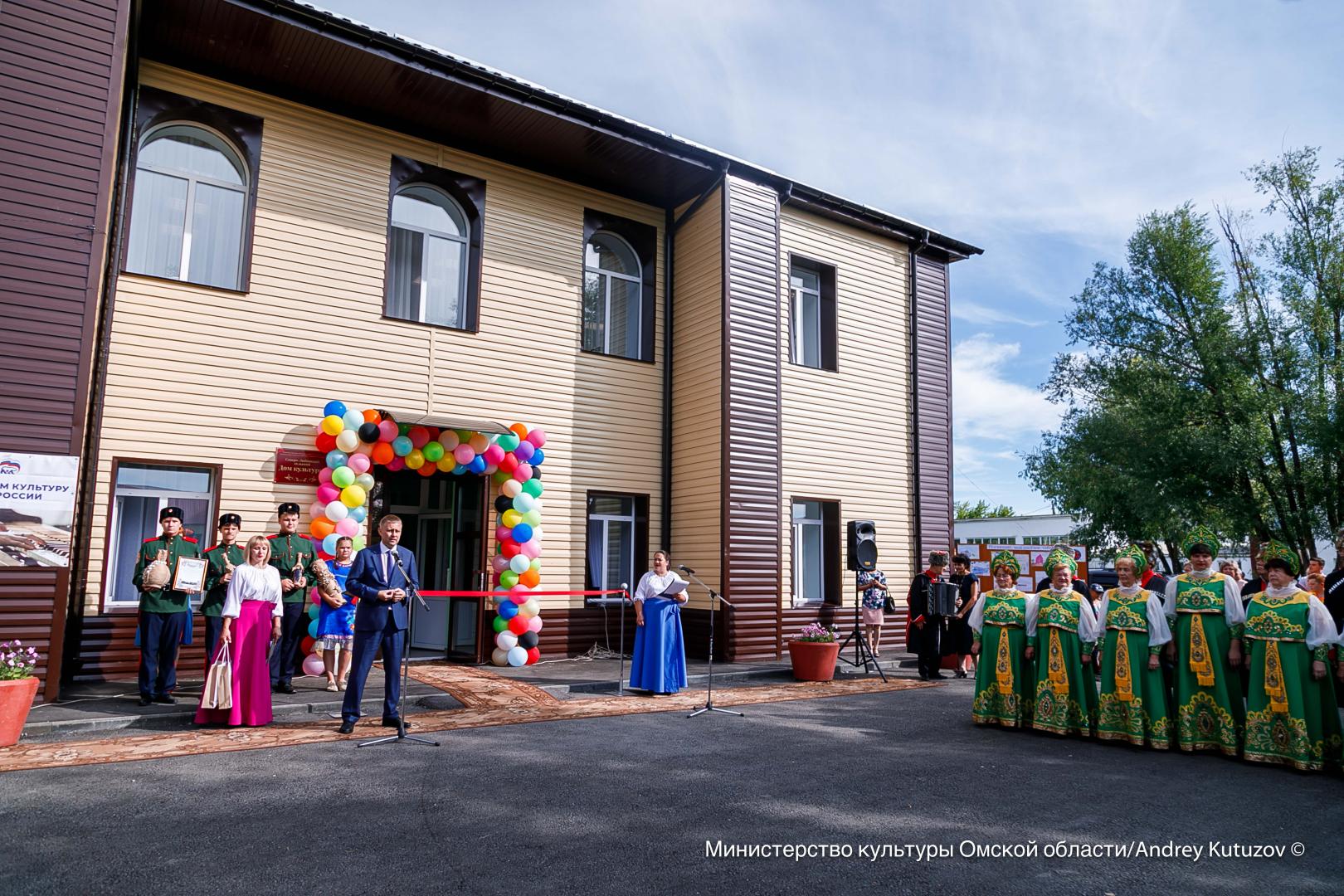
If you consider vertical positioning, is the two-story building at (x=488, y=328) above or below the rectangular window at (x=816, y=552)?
above

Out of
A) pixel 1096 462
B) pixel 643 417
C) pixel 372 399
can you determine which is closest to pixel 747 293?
pixel 643 417

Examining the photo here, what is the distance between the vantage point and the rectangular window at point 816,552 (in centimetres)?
1457

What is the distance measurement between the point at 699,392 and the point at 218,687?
8.03 m

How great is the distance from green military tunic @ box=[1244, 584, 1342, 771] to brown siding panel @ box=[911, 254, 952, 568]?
847cm

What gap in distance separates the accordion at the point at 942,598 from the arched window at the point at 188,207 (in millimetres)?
9780

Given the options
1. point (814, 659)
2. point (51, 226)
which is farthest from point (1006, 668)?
point (51, 226)

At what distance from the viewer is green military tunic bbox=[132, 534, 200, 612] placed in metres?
8.29

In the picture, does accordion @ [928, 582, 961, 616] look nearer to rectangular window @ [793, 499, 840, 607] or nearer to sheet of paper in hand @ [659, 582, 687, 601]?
rectangular window @ [793, 499, 840, 607]

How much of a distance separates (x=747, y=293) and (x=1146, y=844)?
989 centimetres

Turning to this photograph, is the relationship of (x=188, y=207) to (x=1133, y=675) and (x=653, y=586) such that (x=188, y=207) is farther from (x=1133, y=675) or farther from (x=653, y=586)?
(x=1133, y=675)

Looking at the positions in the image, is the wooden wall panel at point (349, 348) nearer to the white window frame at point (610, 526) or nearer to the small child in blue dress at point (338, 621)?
the white window frame at point (610, 526)

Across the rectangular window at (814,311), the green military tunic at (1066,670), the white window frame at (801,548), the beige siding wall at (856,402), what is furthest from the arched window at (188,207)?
the green military tunic at (1066,670)

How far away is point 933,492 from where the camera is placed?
52.5ft

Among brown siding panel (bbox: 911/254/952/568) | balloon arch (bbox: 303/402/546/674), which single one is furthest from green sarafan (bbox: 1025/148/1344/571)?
balloon arch (bbox: 303/402/546/674)
